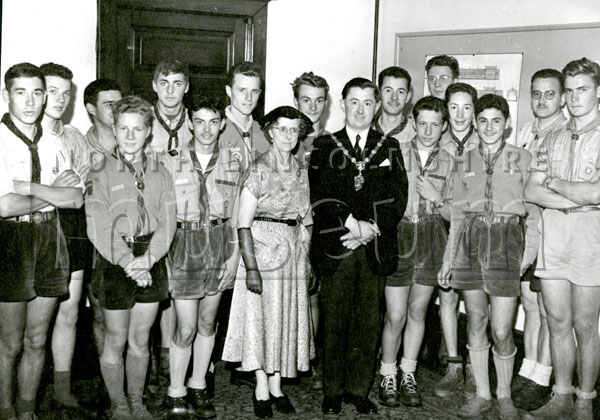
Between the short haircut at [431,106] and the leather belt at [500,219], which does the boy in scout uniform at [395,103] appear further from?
the leather belt at [500,219]

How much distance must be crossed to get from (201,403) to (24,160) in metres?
1.40

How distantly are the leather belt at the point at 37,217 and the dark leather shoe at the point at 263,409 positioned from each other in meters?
1.30

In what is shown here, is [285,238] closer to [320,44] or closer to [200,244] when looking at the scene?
[200,244]

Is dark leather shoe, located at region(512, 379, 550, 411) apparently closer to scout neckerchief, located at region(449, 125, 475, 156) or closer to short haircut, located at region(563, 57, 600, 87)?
scout neckerchief, located at region(449, 125, 475, 156)

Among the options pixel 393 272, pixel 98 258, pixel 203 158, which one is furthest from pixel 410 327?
pixel 98 258

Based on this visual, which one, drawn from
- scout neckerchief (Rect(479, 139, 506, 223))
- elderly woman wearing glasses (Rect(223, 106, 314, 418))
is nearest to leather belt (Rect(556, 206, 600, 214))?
scout neckerchief (Rect(479, 139, 506, 223))

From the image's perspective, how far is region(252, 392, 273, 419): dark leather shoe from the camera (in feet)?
10.5

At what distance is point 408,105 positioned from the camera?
4852 millimetres

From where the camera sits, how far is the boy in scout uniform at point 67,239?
3096 mm

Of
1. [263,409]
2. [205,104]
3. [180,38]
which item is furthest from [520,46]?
[263,409]

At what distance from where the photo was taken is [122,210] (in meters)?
2.91

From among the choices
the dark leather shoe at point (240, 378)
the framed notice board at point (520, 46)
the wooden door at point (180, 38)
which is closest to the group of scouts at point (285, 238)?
the dark leather shoe at point (240, 378)

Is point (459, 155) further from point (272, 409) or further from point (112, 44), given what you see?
point (112, 44)

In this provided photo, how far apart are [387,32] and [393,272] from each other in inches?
99.7
